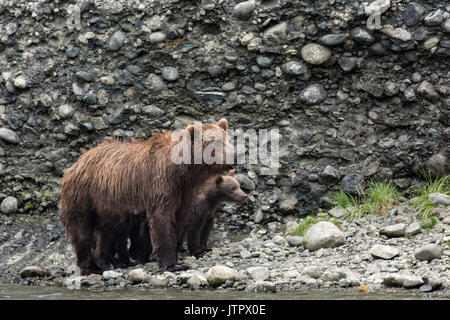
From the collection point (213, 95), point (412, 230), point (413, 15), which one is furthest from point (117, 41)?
point (412, 230)

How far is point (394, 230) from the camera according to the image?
11.0 m

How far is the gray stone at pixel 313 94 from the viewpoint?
41.8ft

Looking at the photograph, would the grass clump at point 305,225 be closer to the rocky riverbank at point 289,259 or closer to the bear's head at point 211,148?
the rocky riverbank at point 289,259

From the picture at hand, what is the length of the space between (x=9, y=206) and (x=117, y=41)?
3071 mm

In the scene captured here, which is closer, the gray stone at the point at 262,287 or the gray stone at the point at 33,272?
the gray stone at the point at 262,287

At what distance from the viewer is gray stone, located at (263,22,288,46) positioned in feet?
41.7

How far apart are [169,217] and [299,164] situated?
8.74 feet

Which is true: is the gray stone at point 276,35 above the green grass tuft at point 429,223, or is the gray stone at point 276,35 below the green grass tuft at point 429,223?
above

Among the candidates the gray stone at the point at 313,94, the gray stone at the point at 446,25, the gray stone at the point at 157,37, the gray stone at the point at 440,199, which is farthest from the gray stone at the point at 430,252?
the gray stone at the point at 157,37

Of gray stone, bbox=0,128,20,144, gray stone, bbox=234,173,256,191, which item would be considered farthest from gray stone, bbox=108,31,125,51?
gray stone, bbox=234,173,256,191

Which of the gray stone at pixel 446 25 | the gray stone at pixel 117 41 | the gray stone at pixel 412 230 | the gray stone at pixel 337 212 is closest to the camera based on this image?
the gray stone at pixel 412 230

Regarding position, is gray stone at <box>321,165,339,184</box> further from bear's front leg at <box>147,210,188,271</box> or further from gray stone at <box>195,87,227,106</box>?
bear's front leg at <box>147,210,188,271</box>

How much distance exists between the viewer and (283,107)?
12875 mm

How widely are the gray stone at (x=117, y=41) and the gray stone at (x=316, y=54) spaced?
2.84 m
